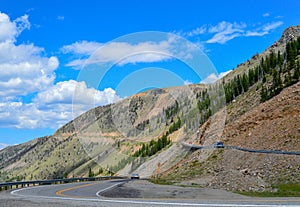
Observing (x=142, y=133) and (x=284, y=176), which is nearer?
(x=284, y=176)

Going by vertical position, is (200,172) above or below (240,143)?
below

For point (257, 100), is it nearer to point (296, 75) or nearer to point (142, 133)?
point (296, 75)

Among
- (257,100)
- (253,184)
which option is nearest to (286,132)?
(253,184)

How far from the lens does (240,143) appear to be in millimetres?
55312

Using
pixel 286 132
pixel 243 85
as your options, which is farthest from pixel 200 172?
pixel 243 85

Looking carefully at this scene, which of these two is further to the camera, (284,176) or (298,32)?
(298,32)

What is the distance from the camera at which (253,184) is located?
27906mm

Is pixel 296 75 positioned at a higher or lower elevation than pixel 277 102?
higher

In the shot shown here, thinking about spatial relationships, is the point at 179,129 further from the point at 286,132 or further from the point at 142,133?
the point at 286,132

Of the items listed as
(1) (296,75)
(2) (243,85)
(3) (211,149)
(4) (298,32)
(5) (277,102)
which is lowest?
(3) (211,149)

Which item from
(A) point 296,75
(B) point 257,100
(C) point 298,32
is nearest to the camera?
(A) point 296,75

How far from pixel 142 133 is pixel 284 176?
558 feet

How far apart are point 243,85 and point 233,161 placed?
260ft

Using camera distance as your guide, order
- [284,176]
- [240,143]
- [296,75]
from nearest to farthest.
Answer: [284,176], [240,143], [296,75]
